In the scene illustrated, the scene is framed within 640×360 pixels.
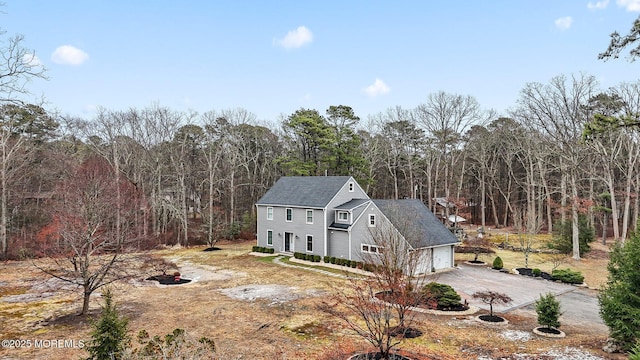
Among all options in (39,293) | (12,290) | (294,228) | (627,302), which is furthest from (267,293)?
(627,302)

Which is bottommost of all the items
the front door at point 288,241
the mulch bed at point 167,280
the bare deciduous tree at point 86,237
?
the mulch bed at point 167,280

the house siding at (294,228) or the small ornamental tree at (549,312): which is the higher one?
the house siding at (294,228)

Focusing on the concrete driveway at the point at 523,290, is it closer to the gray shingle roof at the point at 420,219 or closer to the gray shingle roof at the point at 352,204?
the gray shingle roof at the point at 420,219

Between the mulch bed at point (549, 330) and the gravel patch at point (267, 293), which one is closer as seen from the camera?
the mulch bed at point (549, 330)

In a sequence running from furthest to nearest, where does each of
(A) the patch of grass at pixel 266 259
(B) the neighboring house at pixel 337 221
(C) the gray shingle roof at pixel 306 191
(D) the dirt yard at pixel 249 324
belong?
(C) the gray shingle roof at pixel 306 191 → (A) the patch of grass at pixel 266 259 → (B) the neighboring house at pixel 337 221 → (D) the dirt yard at pixel 249 324

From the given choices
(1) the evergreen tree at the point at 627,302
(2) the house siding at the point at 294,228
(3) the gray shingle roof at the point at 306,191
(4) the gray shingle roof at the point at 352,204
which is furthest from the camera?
(3) the gray shingle roof at the point at 306,191

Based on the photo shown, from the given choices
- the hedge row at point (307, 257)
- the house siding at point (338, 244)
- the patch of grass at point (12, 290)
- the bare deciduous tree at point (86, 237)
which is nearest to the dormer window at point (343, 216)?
the house siding at point (338, 244)

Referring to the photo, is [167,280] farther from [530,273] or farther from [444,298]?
[530,273]
